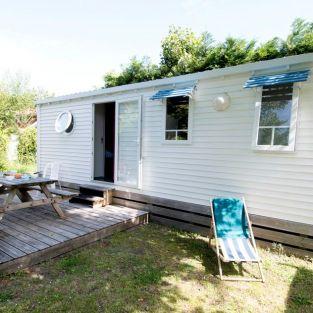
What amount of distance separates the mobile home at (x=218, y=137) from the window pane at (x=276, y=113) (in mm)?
13

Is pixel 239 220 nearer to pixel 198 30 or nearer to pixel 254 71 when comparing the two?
pixel 254 71

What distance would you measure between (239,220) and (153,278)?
147 cm

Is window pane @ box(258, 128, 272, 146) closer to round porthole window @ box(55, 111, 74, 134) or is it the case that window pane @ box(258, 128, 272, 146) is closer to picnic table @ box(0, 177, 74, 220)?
picnic table @ box(0, 177, 74, 220)

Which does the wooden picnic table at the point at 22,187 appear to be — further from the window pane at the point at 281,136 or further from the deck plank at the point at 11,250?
the window pane at the point at 281,136

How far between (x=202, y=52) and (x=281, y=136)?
14550 mm

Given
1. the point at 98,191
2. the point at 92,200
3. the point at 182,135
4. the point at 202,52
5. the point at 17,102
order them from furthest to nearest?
the point at 17,102 < the point at 202,52 < the point at 98,191 < the point at 92,200 < the point at 182,135

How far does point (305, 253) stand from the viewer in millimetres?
3422

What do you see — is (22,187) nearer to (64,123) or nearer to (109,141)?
(64,123)

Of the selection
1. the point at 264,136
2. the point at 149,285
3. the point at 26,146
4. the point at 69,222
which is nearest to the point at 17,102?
the point at 26,146

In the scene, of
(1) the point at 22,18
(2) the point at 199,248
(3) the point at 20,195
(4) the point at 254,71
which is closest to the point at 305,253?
(2) the point at 199,248

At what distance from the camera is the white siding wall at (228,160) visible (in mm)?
3383

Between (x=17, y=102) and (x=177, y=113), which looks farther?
(x=17, y=102)

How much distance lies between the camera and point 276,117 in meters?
3.54

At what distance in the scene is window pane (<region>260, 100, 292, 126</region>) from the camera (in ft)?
11.3
